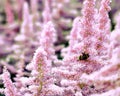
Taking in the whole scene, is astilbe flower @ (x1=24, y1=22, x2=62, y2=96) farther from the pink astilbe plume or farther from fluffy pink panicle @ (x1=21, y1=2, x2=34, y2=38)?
fluffy pink panicle @ (x1=21, y1=2, x2=34, y2=38)

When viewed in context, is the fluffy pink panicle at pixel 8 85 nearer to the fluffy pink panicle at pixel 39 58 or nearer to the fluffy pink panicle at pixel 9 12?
the fluffy pink panicle at pixel 39 58

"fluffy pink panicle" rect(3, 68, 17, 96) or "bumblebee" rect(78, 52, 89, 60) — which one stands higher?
"bumblebee" rect(78, 52, 89, 60)

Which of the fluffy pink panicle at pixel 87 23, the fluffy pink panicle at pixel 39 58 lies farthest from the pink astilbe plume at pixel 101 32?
the fluffy pink panicle at pixel 39 58

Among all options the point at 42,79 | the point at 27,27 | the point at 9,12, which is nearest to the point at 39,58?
the point at 42,79

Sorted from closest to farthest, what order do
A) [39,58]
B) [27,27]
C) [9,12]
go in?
[39,58] < [27,27] < [9,12]

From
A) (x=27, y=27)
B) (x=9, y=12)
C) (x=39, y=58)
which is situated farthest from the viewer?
(x=9, y=12)

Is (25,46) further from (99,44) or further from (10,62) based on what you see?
(99,44)

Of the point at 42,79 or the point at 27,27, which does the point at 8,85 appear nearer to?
the point at 42,79

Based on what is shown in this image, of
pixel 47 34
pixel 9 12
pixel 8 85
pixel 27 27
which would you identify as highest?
pixel 9 12

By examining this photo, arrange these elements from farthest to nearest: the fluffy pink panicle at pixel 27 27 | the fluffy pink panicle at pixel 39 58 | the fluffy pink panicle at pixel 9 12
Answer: the fluffy pink panicle at pixel 9 12, the fluffy pink panicle at pixel 27 27, the fluffy pink panicle at pixel 39 58

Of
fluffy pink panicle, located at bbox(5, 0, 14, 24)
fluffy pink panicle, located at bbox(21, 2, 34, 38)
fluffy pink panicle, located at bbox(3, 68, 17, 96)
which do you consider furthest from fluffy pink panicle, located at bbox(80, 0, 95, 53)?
fluffy pink panicle, located at bbox(5, 0, 14, 24)

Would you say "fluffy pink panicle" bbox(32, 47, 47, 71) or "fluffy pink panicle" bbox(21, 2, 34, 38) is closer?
"fluffy pink panicle" bbox(32, 47, 47, 71)
